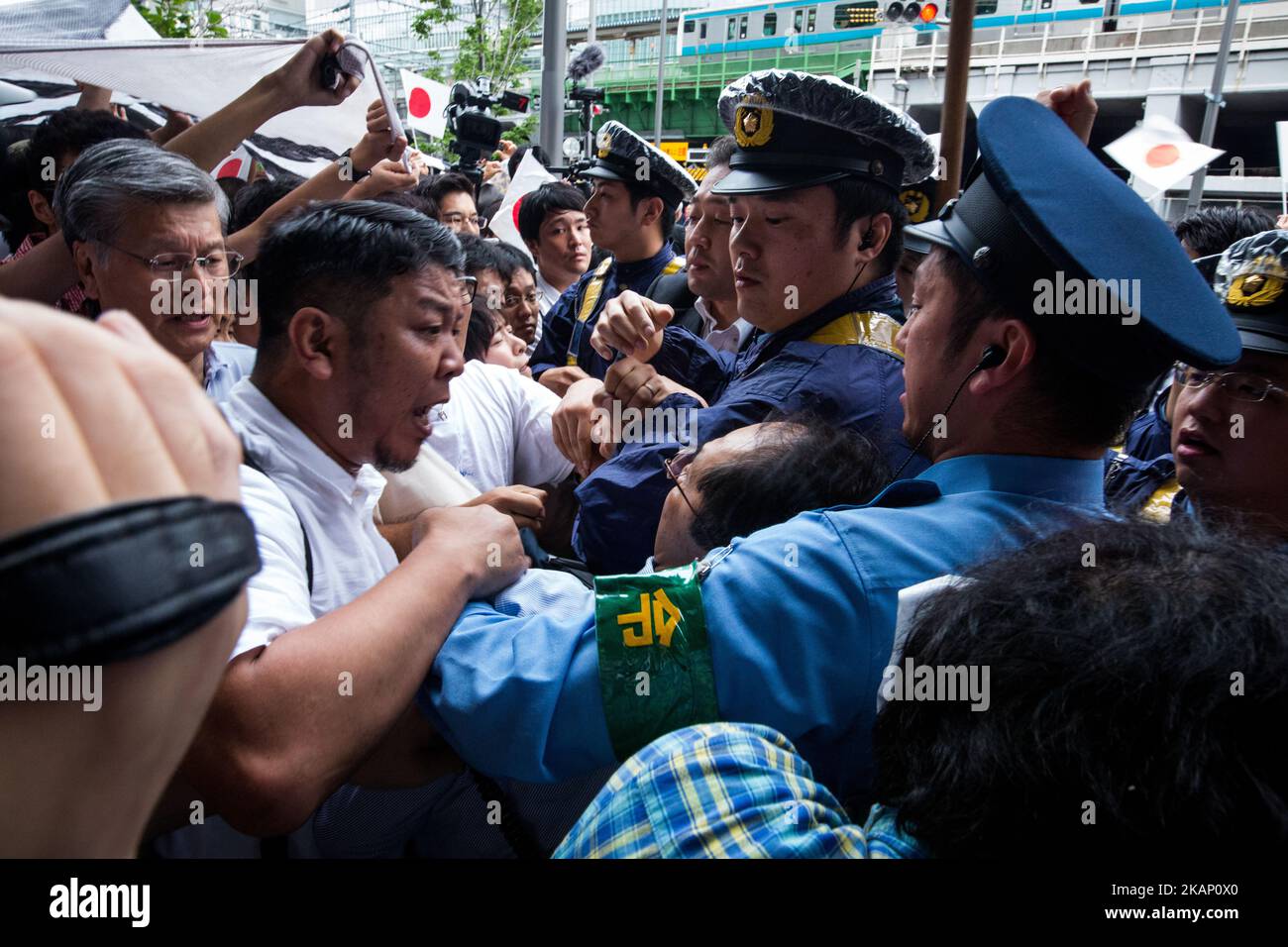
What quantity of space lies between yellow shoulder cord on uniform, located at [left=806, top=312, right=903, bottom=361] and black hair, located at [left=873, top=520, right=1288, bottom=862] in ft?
4.44

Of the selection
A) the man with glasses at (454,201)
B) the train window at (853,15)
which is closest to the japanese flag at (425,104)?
the man with glasses at (454,201)

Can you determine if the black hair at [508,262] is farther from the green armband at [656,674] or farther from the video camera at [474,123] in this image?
the green armband at [656,674]

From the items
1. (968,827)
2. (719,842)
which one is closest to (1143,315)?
(968,827)

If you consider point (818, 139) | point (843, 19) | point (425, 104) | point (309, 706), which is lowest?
point (309, 706)

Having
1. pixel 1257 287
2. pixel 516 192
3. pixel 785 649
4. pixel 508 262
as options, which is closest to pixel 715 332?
pixel 508 262

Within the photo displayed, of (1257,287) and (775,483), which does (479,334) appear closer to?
(775,483)

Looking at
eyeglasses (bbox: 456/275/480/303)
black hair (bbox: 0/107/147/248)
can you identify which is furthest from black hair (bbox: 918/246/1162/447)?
black hair (bbox: 0/107/147/248)

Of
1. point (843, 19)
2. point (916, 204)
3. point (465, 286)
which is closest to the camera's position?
point (465, 286)

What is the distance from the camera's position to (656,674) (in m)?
1.23

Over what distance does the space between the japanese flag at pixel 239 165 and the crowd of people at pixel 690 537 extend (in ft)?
10.4

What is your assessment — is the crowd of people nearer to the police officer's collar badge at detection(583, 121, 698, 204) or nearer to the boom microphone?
the police officer's collar badge at detection(583, 121, 698, 204)

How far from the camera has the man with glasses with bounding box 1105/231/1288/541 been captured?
6.21ft

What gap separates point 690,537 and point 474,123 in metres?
5.28
